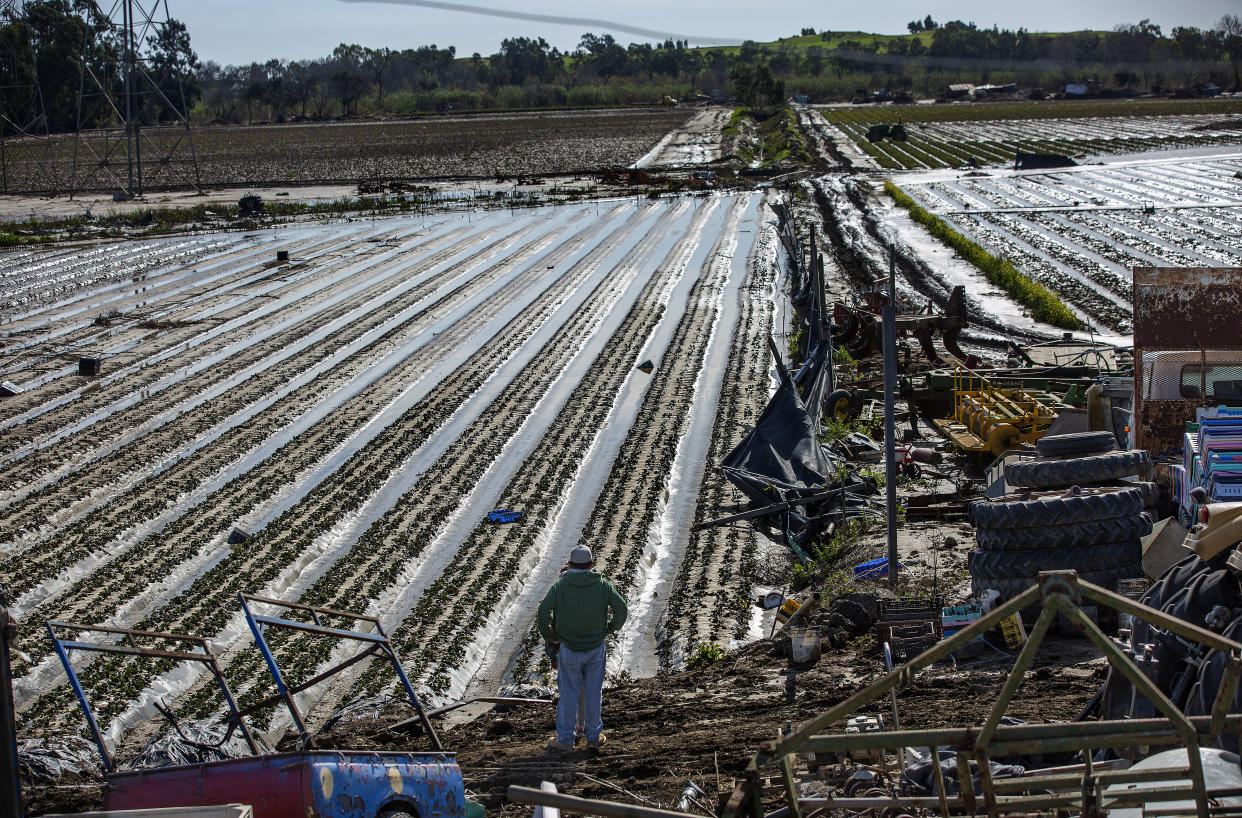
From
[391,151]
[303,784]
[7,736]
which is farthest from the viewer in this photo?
[391,151]

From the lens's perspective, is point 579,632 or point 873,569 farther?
point 873,569

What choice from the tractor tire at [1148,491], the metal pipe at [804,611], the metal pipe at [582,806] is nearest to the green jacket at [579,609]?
the metal pipe at [804,611]

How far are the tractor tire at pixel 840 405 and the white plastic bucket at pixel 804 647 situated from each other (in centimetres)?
693

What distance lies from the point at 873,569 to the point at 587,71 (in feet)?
546

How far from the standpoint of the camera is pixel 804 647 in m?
8.70

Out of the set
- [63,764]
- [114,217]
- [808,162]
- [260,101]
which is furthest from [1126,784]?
[260,101]

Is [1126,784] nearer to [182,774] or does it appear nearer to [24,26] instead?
[182,774]

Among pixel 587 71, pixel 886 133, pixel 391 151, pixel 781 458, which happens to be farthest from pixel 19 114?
pixel 587 71

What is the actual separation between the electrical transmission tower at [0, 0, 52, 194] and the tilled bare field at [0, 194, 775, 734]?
33223 mm

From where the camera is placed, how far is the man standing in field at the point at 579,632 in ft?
24.2

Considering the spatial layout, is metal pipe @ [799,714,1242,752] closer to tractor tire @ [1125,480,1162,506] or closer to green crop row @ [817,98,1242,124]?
tractor tire @ [1125,480,1162,506]

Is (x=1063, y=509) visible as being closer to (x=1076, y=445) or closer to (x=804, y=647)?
(x=1076, y=445)

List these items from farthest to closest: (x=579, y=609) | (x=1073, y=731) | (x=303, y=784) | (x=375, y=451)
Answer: (x=375, y=451), (x=579, y=609), (x=303, y=784), (x=1073, y=731)

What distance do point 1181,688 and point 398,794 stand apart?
4013 millimetres
